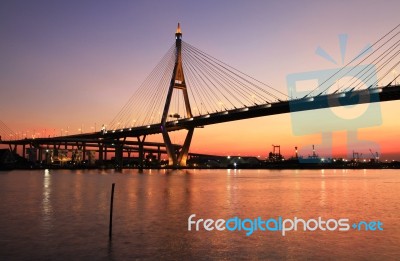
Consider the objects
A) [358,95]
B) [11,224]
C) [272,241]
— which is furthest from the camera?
[358,95]

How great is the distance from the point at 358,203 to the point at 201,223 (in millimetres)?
13594

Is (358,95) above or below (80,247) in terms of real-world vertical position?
above

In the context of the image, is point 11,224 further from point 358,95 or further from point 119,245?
point 358,95

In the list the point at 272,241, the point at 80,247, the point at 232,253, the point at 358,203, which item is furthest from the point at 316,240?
the point at 358,203

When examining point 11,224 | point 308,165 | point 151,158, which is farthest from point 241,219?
point 308,165

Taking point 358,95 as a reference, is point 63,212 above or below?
below

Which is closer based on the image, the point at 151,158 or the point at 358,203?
the point at 358,203

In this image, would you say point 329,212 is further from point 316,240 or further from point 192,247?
point 192,247

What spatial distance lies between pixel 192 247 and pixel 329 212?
1181 cm

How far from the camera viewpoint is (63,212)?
2194cm

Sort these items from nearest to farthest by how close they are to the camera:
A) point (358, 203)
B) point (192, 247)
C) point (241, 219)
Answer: point (192, 247)
point (241, 219)
point (358, 203)

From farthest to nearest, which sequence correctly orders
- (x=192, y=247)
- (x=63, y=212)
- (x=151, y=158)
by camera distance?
(x=151, y=158) → (x=63, y=212) → (x=192, y=247)

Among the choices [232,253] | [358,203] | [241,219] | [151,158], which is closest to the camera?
[232,253]

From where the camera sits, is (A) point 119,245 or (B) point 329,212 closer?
(A) point 119,245
